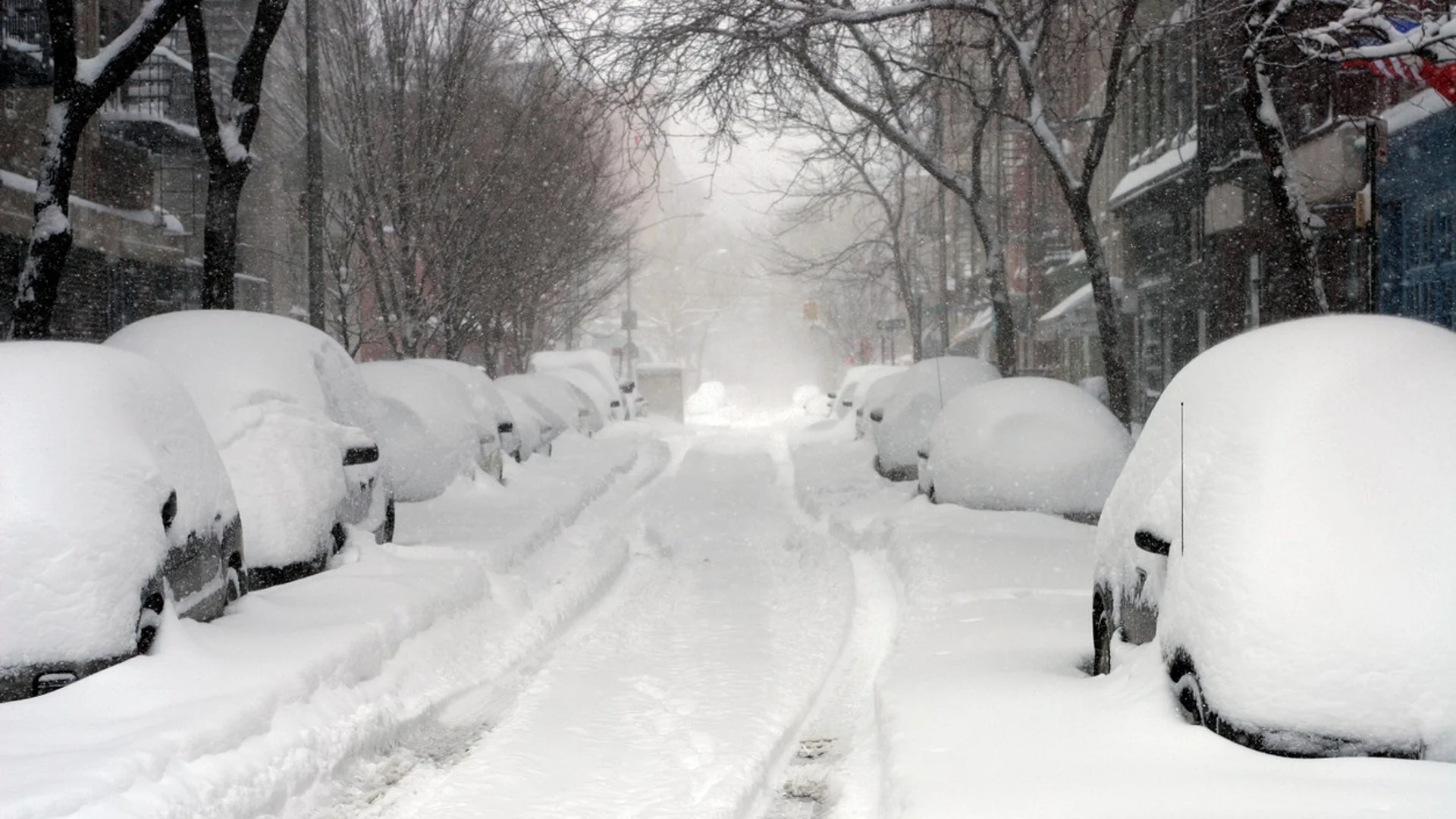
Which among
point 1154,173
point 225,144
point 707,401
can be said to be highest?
point 1154,173

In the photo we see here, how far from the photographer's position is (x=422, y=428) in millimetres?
14977

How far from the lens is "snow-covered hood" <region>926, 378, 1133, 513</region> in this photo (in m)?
12.8

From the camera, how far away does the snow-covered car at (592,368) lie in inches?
1310

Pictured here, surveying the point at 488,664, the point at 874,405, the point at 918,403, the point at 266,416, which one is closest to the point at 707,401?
the point at 874,405

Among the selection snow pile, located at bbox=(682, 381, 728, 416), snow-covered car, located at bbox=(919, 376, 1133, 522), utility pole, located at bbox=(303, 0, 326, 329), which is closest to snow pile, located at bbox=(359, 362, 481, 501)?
utility pole, located at bbox=(303, 0, 326, 329)

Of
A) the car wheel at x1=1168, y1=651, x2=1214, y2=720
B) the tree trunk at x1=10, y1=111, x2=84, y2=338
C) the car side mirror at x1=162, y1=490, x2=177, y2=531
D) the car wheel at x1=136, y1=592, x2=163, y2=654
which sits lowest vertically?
the car wheel at x1=1168, y1=651, x2=1214, y2=720

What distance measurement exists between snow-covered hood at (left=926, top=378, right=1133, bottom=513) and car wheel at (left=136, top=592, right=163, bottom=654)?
8506mm

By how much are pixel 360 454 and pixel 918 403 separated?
1019 cm

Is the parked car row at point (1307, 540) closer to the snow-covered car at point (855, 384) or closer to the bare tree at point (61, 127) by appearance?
the bare tree at point (61, 127)

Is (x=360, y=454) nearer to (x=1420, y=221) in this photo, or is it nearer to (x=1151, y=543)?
(x=1151, y=543)

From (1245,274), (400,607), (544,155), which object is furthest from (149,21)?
(1245,274)

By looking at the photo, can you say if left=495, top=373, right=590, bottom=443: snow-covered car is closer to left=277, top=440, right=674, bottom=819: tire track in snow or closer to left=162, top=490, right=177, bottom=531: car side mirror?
left=277, top=440, right=674, bottom=819: tire track in snow

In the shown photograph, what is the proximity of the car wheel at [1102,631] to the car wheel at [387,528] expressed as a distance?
233 inches

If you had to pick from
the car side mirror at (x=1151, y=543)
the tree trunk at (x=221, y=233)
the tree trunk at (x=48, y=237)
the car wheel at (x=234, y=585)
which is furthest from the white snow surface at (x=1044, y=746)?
the tree trunk at (x=221, y=233)
